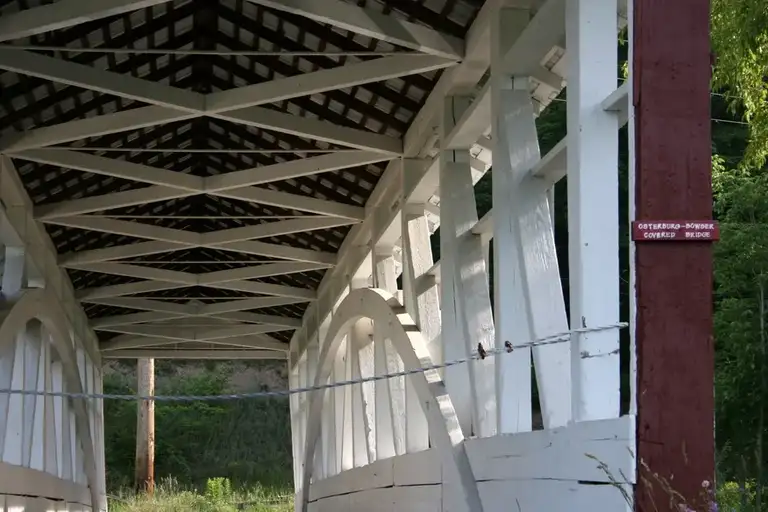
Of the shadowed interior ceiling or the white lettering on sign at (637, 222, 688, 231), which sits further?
the shadowed interior ceiling

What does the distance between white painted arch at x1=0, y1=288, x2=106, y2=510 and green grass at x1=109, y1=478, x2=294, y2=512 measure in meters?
4.64

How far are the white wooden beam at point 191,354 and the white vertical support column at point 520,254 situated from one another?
19.9 metres

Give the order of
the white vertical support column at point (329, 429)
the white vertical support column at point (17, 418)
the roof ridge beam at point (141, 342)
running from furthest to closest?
the roof ridge beam at point (141, 342) → the white vertical support column at point (329, 429) → the white vertical support column at point (17, 418)

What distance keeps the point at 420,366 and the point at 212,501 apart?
21.2m

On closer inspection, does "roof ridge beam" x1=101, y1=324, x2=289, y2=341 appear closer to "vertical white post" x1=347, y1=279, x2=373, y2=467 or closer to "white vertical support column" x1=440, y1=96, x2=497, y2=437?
"vertical white post" x1=347, y1=279, x2=373, y2=467

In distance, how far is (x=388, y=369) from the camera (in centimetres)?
1416

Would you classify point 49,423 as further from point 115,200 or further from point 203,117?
point 203,117

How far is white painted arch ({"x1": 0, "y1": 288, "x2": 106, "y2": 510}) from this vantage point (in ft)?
46.0

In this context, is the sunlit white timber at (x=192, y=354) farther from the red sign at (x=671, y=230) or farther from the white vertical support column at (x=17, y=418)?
the red sign at (x=671, y=230)

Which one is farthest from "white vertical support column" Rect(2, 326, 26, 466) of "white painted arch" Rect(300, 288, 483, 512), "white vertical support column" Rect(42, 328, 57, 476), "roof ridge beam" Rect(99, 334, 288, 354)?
"roof ridge beam" Rect(99, 334, 288, 354)

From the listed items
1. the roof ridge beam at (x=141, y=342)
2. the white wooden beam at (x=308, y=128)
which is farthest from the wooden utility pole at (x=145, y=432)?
the white wooden beam at (x=308, y=128)

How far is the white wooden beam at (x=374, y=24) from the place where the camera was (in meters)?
9.26

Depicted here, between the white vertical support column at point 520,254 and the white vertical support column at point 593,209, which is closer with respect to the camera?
the white vertical support column at point 593,209

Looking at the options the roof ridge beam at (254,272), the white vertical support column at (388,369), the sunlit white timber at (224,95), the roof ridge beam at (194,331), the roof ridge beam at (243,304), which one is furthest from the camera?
the roof ridge beam at (194,331)
